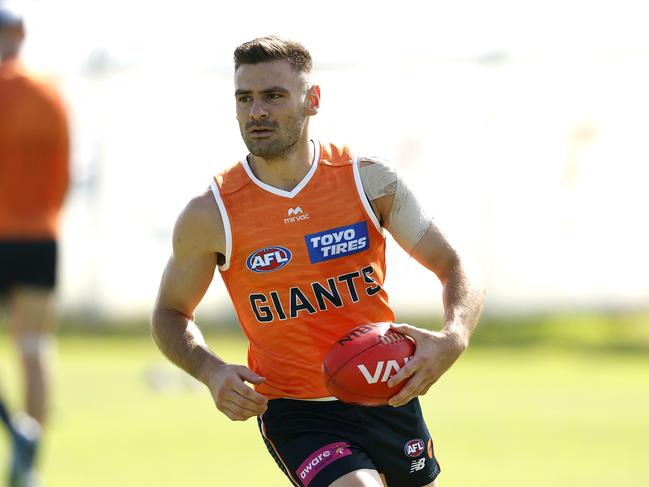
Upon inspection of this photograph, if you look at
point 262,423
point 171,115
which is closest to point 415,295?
point 171,115

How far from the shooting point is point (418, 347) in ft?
15.3

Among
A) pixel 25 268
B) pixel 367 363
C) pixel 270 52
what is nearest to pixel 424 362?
pixel 367 363

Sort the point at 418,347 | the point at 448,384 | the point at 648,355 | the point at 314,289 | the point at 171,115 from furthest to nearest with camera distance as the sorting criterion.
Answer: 1. the point at 171,115
2. the point at 648,355
3. the point at 448,384
4. the point at 314,289
5. the point at 418,347

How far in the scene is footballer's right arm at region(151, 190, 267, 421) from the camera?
5.01 metres

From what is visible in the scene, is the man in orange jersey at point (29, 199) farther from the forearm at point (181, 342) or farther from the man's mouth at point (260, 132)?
the man's mouth at point (260, 132)

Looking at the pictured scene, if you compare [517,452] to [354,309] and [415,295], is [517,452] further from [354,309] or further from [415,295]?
[415,295]

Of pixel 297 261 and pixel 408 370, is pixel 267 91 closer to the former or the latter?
pixel 297 261

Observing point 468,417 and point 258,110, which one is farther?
point 468,417

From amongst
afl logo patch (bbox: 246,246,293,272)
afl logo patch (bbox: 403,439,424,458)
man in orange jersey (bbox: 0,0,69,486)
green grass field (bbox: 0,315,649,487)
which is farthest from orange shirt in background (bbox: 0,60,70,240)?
afl logo patch (bbox: 403,439,424,458)

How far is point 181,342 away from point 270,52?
1.13 m

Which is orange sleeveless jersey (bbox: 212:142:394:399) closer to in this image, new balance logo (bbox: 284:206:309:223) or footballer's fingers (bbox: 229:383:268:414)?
new balance logo (bbox: 284:206:309:223)

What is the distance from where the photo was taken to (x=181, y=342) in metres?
5.03

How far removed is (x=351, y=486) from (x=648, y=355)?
1076 centimetres

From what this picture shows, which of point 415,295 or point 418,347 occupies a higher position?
point 418,347
